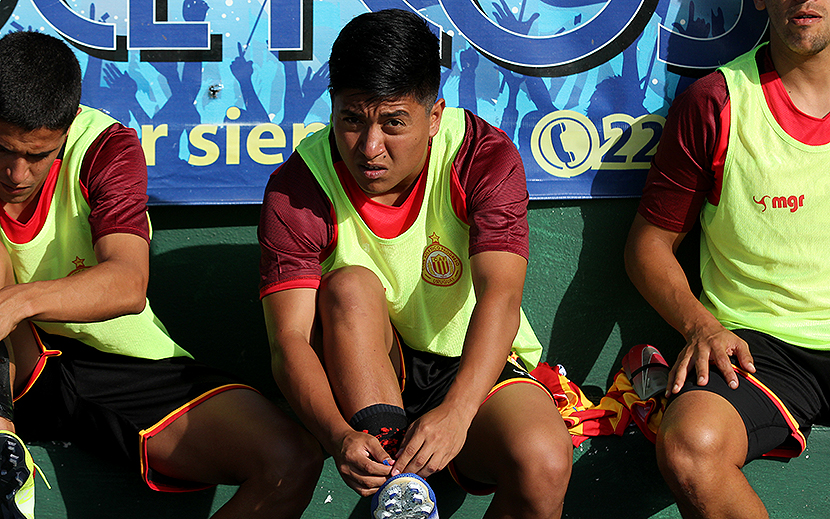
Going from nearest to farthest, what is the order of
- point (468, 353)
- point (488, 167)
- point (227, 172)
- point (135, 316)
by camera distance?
point (468, 353)
point (488, 167)
point (135, 316)
point (227, 172)

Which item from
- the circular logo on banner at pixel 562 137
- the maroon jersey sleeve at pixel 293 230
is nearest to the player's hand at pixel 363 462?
the maroon jersey sleeve at pixel 293 230

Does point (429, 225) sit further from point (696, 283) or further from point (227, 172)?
point (696, 283)

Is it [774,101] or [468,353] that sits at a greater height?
[774,101]

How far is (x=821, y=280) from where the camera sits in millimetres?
2082

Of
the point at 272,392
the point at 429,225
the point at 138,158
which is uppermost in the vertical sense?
the point at 138,158

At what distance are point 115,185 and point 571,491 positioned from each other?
56.0 inches

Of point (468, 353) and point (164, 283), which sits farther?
point (164, 283)

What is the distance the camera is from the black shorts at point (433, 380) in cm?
184

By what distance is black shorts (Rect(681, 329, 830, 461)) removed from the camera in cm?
183

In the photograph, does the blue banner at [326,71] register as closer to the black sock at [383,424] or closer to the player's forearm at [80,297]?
the player's forearm at [80,297]

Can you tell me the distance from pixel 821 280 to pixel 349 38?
1428mm

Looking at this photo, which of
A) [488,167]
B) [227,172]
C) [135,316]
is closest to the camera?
[488,167]

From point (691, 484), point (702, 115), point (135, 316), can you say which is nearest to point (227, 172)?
point (135, 316)

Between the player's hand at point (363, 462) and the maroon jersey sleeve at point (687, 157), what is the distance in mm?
1199
